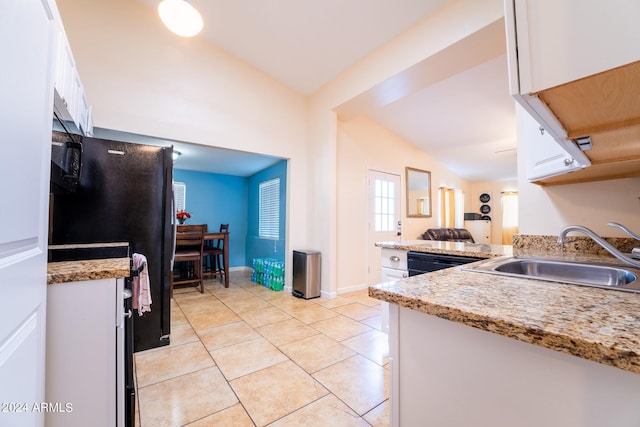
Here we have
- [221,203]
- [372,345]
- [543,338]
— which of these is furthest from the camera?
[221,203]

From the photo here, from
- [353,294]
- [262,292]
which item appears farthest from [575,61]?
[262,292]

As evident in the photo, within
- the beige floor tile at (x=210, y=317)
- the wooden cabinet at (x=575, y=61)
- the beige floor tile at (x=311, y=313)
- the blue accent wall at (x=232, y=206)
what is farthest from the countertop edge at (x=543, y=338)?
the blue accent wall at (x=232, y=206)

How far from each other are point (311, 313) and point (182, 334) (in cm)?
134

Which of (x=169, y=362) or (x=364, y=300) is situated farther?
(x=364, y=300)

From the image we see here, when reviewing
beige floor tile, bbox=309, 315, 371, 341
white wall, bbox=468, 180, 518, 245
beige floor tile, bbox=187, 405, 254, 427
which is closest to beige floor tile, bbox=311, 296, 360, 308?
beige floor tile, bbox=309, 315, 371, 341

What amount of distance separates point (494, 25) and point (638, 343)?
2.37 m

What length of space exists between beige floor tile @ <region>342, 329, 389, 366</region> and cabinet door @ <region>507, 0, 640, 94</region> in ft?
6.55

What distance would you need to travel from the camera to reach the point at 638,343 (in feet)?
1.38

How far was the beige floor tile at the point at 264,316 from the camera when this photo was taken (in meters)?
2.66

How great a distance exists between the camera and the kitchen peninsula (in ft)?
1.49

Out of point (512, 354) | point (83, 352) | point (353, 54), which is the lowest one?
point (83, 352)

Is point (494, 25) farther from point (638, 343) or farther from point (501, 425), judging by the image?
point (501, 425)

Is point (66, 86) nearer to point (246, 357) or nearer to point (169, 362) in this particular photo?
point (169, 362)

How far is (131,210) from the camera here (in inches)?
82.8
